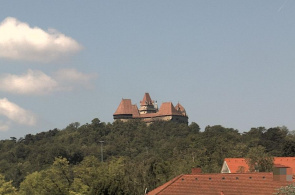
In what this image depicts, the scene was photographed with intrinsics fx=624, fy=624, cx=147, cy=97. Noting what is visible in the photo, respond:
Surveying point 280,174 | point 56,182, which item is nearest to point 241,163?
A: point 56,182

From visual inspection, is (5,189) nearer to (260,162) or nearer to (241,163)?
(260,162)

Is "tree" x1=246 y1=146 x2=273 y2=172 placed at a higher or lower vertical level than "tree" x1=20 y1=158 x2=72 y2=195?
higher

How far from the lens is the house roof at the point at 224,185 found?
58.0 m

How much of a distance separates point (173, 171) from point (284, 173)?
36.0 meters

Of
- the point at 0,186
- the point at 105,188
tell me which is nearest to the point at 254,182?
the point at 105,188

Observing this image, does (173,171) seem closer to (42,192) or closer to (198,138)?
(42,192)

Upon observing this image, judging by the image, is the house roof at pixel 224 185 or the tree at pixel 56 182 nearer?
the house roof at pixel 224 185

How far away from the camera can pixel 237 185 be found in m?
58.9

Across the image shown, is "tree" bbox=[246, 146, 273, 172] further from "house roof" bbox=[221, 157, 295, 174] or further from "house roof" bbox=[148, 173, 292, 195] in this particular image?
"house roof" bbox=[148, 173, 292, 195]

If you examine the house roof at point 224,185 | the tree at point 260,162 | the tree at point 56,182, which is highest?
the tree at point 260,162

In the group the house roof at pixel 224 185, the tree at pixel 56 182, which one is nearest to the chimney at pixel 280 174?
the house roof at pixel 224 185

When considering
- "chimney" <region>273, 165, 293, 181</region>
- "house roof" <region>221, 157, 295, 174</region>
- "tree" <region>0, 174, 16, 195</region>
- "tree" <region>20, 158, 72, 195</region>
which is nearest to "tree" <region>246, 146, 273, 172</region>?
"house roof" <region>221, 157, 295, 174</region>

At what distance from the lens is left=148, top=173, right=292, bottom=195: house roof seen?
5803 cm

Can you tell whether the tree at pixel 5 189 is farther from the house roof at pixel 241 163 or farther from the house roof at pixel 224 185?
the house roof at pixel 224 185
